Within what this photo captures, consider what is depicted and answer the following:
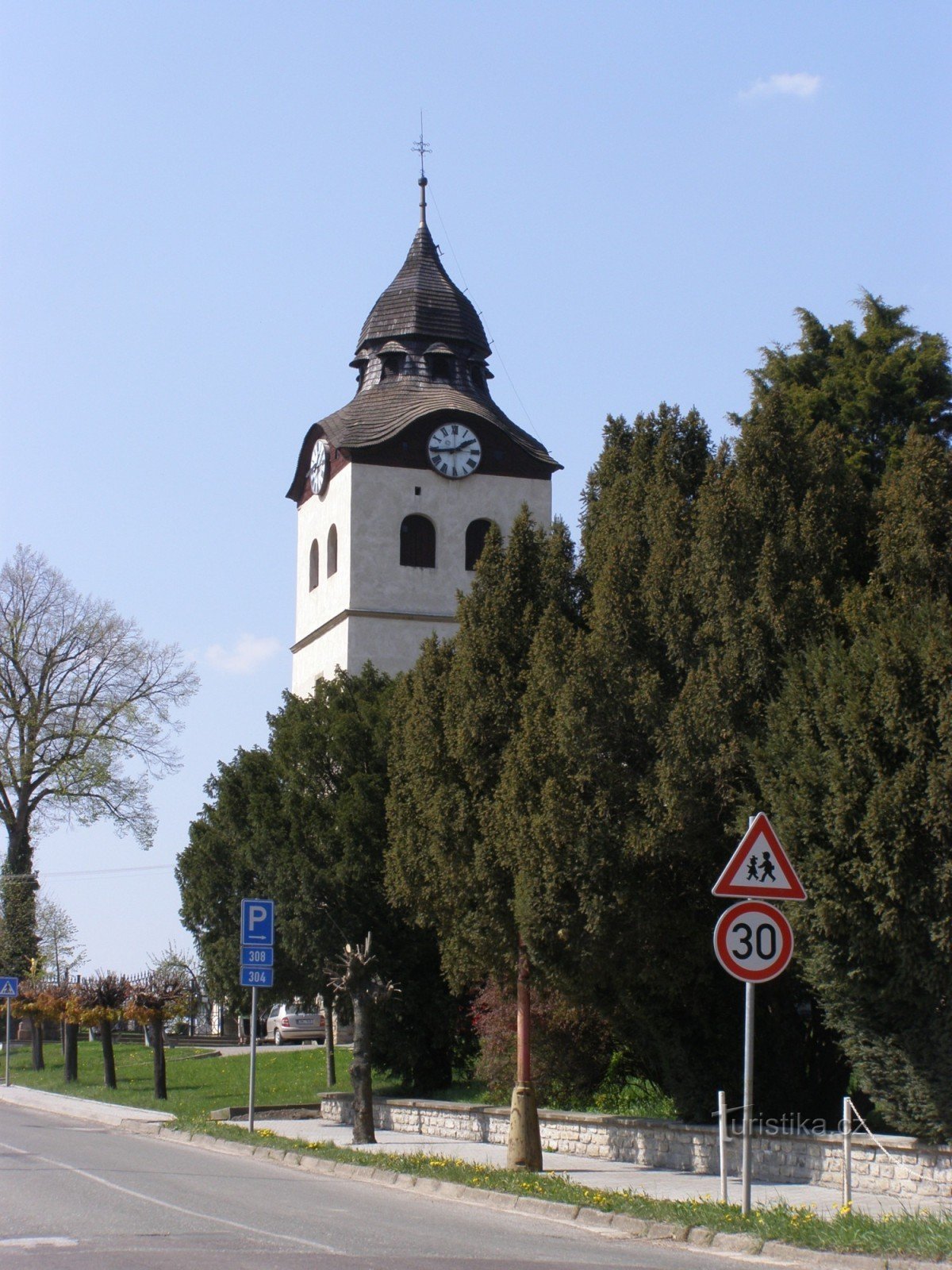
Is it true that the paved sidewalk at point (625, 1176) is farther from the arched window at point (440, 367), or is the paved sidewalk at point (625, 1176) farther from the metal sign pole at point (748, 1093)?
the arched window at point (440, 367)

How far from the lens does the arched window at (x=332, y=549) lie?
1953 inches

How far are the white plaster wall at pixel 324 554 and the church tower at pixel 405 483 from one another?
0.07 metres

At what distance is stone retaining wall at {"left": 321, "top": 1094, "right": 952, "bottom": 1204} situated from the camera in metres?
15.3

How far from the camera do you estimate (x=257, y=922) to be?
23.4 m

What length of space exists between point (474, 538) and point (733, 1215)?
37.1 metres

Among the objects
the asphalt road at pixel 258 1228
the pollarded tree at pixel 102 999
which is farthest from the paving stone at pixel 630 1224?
the pollarded tree at pixel 102 999

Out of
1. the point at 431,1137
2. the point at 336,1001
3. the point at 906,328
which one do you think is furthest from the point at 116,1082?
the point at 906,328

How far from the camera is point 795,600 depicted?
57.4 ft

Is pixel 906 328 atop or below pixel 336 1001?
atop

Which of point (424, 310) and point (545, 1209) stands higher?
point (424, 310)

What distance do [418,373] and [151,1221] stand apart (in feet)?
132

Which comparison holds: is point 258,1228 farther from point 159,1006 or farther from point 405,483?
point 405,483

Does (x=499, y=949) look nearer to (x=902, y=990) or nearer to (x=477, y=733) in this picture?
(x=477, y=733)

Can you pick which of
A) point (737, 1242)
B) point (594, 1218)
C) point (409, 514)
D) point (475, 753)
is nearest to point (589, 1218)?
point (594, 1218)
